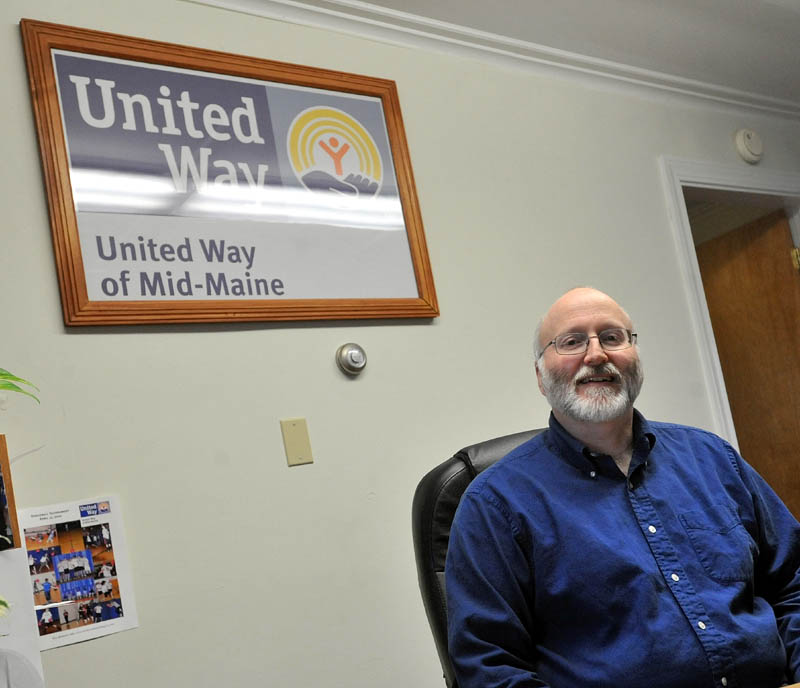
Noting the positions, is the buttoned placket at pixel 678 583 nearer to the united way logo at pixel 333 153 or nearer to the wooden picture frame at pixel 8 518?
the wooden picture frame at pixel 8 518

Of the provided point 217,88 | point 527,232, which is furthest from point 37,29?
point 527,232

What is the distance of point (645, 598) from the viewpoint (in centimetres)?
141

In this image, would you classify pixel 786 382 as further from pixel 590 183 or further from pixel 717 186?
pixel 590 183

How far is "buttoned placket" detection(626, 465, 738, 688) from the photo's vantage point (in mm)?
1382

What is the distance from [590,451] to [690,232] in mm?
1981

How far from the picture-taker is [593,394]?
5.36ft

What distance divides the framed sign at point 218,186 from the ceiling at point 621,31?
0.69ft

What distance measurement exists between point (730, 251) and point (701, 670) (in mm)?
3196

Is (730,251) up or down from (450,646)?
up

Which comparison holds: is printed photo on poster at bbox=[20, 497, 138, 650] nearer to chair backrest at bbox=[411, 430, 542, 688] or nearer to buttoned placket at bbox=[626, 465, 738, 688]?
chair backrest at bbox=[411, 430, 542, 688]

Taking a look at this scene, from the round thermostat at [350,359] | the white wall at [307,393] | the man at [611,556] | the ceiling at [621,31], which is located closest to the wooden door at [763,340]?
the ceiling at [621,31]

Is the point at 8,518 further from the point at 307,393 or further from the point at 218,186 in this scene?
the point at 218,186

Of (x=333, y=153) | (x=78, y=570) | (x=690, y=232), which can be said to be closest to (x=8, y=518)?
(x=78, y=570)

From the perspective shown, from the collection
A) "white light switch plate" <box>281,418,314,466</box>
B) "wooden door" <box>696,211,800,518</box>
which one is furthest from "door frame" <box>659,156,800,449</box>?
"white light switch plate" <box>281,418,314,466</box>
